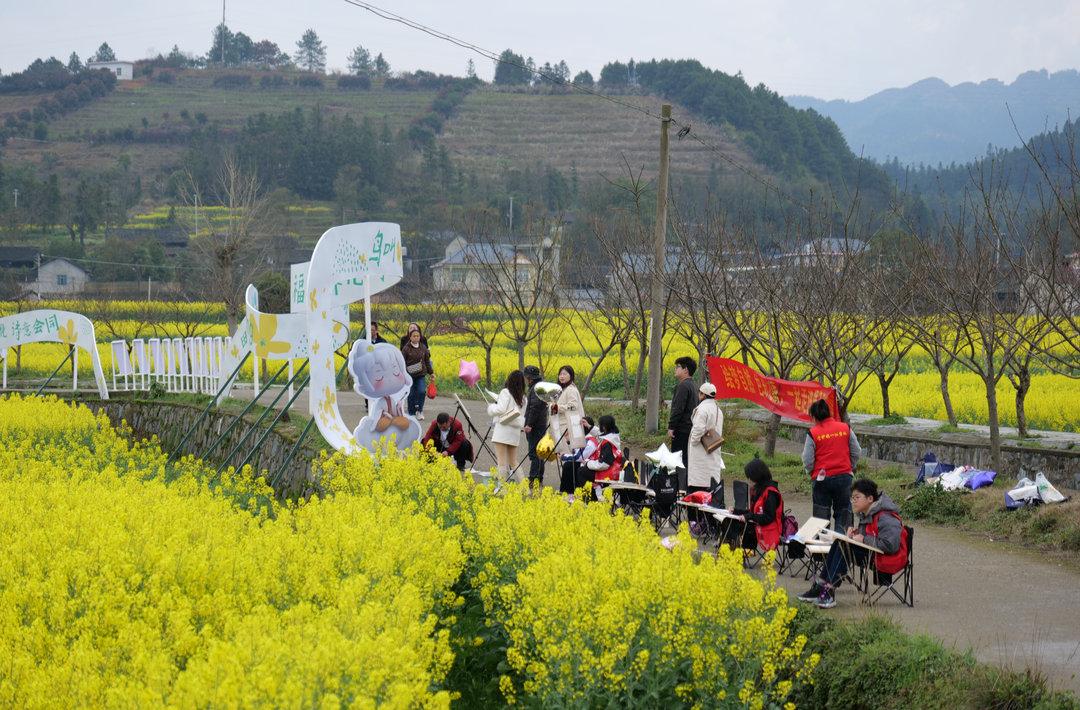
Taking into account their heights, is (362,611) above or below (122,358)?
above

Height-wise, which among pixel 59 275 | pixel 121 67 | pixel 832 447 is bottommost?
pixel 832 447

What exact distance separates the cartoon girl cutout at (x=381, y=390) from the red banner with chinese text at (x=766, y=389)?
141 inches

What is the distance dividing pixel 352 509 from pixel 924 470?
24.1ft

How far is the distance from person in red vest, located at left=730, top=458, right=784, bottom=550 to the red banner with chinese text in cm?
269

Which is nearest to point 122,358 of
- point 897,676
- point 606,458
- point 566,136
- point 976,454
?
→ point 606,458

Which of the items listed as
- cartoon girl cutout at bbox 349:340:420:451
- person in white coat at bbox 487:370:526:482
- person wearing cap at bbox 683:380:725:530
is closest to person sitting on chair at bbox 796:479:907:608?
person wearing cap at bbox 683:380:725:530

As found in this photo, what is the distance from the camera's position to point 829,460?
299 inches

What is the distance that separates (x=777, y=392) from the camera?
34.6 feet

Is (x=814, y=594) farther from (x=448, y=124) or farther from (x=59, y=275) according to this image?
(x=448, y=124)

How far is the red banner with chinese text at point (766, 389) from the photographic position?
10.3m

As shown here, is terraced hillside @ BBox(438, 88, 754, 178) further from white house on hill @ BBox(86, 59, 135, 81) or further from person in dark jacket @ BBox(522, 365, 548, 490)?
person in dark jacket @ BBox(522, 365, 548, 490)

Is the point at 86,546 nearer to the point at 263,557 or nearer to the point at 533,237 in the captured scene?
the point at 263,557

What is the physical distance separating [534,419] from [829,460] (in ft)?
11.9

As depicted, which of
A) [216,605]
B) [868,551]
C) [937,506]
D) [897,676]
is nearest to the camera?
[216,605]
